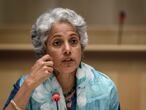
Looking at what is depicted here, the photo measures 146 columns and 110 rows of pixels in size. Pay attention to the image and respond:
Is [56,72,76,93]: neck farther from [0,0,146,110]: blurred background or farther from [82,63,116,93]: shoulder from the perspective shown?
[0,0,146,110]: blurred background

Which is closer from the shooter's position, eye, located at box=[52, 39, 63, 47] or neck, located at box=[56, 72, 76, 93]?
eye, located at box=[52, 39, 63, 47]

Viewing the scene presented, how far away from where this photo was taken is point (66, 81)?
5.70 ft

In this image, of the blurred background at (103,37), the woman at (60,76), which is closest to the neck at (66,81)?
the woman at (60,76)

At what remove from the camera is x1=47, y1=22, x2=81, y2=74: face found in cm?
160

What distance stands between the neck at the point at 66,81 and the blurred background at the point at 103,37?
110 cm

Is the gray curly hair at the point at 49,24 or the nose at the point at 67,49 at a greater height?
the gray curly hair at the point at 49,24

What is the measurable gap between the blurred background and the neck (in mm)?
1101

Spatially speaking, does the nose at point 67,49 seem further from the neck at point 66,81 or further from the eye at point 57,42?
the neck at point 66,81

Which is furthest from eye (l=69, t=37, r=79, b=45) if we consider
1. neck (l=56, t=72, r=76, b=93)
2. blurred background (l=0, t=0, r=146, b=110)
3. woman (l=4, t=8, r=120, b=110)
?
blurred background (l=0, t=0, r=146, b=110)

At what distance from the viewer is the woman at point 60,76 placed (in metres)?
1.55

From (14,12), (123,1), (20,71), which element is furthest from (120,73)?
(14,12)

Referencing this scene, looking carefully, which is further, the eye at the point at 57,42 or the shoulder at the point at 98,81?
the shoulder at the point at 98,81

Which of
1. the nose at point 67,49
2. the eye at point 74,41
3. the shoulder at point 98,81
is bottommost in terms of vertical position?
the shoulder at point 98,81

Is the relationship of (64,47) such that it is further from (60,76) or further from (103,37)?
(103,37)
